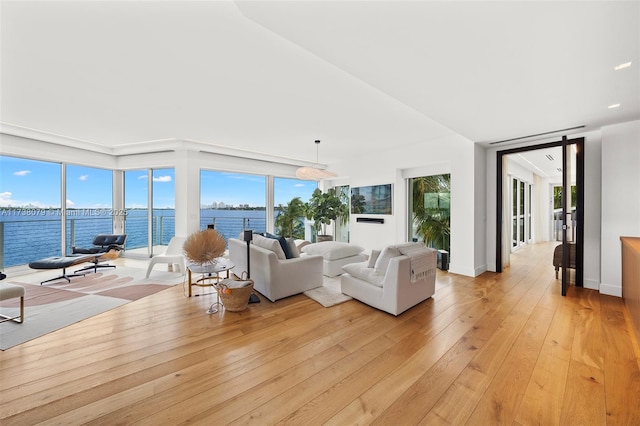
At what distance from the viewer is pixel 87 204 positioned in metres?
6.07

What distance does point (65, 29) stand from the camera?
2074mm

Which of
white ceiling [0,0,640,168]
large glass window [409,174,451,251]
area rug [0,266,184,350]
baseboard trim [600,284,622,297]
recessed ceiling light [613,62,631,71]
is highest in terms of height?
white ceiling [0,0,640,168]

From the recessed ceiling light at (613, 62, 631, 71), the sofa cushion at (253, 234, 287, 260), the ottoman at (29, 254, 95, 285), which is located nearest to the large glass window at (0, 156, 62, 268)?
the ottoman at (29, 254, 95, 285)

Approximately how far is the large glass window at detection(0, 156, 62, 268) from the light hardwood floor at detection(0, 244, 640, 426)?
3800 mm

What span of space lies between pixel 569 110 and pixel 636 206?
1738 millimetres

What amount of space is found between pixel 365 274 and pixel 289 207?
443cm

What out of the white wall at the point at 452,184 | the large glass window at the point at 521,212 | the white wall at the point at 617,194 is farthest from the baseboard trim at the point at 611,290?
the large glass window at the point at 521,212

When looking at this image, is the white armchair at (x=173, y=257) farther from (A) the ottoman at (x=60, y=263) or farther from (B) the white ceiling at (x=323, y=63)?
(B) the white ceiling at (x=323, y=63)

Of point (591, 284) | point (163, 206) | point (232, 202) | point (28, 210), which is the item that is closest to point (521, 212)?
point (591, 284)

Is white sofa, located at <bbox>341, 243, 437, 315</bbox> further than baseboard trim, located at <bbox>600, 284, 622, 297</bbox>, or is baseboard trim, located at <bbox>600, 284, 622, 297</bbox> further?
baseboard trim, located at <bbox>600, 284, 622, 297</bbox>

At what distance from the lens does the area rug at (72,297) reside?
2.67 m

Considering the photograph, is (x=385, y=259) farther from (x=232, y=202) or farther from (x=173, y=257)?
(x=232, y=202)

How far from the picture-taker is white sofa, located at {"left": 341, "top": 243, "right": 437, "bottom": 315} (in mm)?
2917

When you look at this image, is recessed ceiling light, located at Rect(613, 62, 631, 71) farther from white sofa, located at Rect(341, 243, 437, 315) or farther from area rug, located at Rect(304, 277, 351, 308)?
area rug, located at Rect(304, 277, 351, 308)
